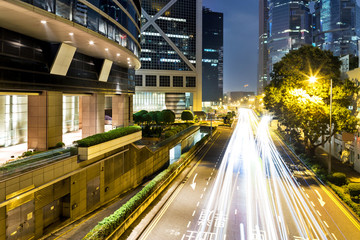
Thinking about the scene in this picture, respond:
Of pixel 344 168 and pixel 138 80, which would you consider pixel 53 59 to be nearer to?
pixel 344 168

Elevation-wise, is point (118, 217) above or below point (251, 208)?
above

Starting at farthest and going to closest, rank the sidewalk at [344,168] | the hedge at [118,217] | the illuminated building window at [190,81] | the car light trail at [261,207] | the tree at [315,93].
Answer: the illuminated building window at [190,81], the tree at [315,93], the sidewalk at [344,168], the car light trail at [261,207], the hedge at [118,217]

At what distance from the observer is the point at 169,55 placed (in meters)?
91.4

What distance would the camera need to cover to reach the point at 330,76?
2847cm

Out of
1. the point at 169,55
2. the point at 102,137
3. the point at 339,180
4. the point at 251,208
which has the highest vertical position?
the point at 169,55

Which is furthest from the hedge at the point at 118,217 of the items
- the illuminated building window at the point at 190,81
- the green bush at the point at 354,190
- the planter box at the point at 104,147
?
the illuminated building window at the point at 190,81

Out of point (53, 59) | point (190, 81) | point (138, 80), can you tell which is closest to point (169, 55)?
point (190, 81)

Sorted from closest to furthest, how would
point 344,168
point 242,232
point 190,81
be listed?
point 242,232
point 344,168
point 190,81

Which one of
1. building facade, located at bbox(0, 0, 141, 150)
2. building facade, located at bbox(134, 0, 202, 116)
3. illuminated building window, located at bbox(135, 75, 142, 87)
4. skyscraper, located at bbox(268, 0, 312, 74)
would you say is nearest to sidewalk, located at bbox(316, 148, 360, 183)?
building facade, located at bbox(0, 0, 141, 150)

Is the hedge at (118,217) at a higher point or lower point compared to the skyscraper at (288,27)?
lower

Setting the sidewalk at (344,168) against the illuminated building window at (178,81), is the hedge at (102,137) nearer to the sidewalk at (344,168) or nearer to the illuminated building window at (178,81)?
the sidewalk at (344,168)

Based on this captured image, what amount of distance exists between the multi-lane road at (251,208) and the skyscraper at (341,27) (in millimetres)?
177656

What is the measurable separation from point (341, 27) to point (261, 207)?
650ft

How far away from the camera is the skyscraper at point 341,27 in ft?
547
